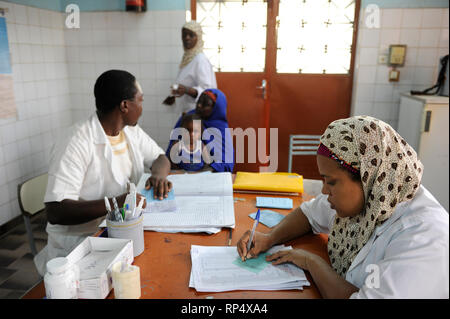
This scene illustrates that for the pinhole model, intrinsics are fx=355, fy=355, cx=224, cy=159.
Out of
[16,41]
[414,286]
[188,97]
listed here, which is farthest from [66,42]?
[414,286]

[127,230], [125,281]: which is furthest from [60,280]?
[127,230]

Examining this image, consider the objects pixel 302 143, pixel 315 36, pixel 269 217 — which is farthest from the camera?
pixel 315 36

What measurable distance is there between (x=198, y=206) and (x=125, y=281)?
2.09ft

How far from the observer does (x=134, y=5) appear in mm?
3684

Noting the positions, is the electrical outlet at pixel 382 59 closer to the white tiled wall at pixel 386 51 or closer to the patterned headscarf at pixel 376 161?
the white tiled wall at pixel 386 51

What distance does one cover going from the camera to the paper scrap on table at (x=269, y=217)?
147 cm

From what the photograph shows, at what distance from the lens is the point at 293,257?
1.12 m

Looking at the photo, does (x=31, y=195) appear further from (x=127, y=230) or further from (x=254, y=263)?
(x=254, y=263)

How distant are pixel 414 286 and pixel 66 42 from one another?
4.28 meters

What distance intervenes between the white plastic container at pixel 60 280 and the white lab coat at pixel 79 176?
0.70 m

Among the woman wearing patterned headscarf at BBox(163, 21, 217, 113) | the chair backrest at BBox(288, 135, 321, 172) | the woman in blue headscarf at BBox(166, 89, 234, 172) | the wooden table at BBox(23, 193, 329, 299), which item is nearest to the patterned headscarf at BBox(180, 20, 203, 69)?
the woman wearing patterned headscarf at BBox(163, 21, 217, 113)

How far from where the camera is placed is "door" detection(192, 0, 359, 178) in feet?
11.9

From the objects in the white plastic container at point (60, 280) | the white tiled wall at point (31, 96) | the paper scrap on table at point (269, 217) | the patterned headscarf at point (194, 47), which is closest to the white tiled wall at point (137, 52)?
the white tiled wall at point (31, 96)

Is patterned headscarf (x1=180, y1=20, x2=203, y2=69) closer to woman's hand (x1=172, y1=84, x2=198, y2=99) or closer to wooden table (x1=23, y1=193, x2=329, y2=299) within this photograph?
woman's hand (x1=172, y1=84, x2=198, y2=99)
